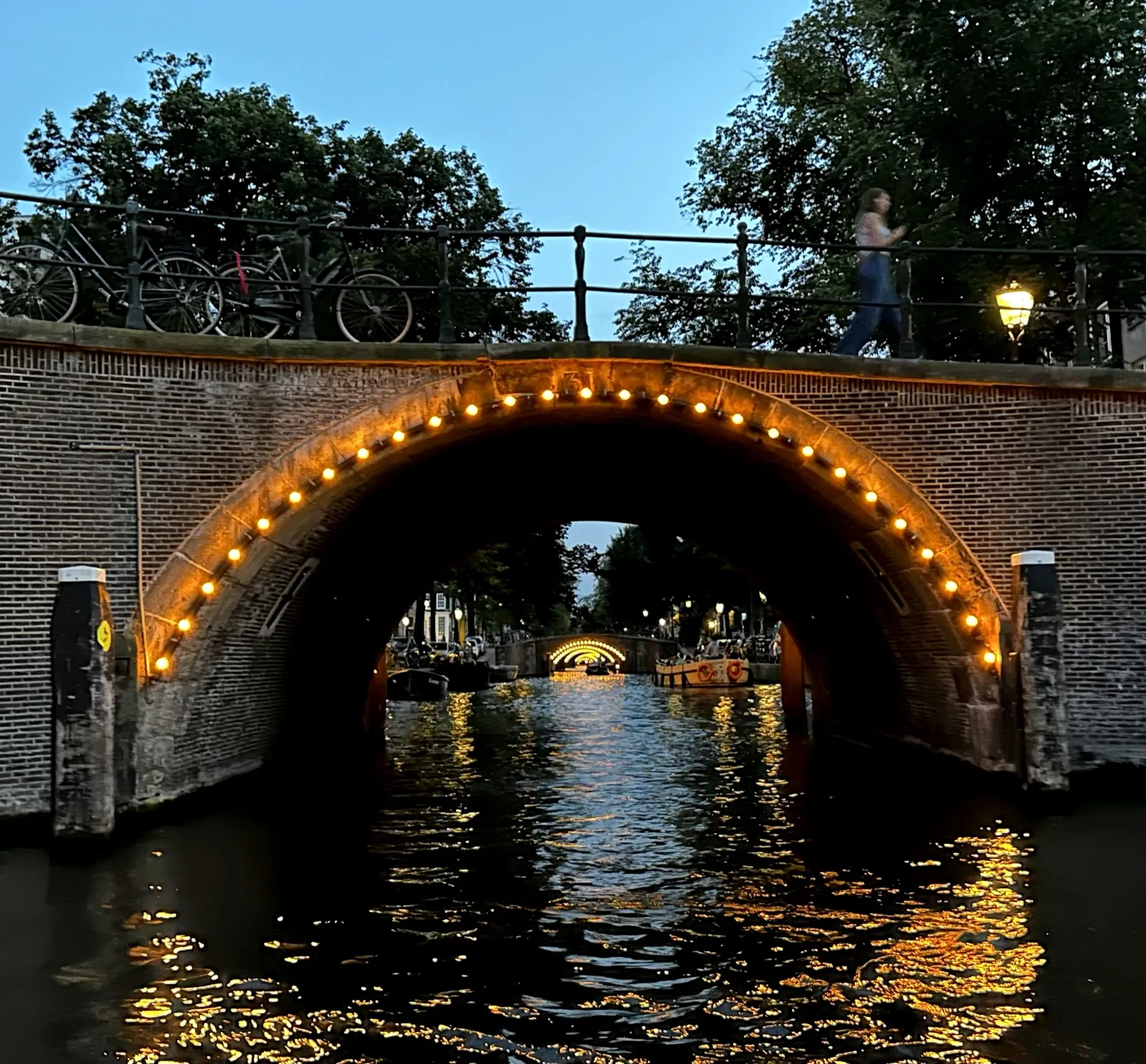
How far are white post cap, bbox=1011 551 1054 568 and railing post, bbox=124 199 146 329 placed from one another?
8.68 meters

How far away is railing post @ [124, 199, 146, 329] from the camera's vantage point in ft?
36.6

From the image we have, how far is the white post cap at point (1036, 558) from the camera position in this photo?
11531mm

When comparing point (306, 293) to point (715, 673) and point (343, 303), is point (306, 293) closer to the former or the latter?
point (343, 303)

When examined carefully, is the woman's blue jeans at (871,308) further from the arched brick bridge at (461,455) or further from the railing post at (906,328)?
the arched brick bridge at (461,455)

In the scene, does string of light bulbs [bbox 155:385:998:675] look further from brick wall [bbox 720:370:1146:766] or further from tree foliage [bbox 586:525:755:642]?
tree foliage [bbox 586:525:755:642]

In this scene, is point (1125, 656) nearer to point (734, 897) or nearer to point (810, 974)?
point (734, 897)

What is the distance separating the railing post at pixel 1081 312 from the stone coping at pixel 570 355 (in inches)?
11.4

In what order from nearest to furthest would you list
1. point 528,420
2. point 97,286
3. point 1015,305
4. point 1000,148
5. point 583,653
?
point 1015,305, point 528,420, point 97,286, point 1000,148, point 583,653

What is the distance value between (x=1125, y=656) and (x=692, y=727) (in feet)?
36.8

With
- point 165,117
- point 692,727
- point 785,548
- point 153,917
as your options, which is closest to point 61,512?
point 153,917

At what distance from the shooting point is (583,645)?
64125 millimetres

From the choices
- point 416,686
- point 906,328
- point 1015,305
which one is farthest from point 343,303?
point 416,686

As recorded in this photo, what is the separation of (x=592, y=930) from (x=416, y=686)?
27.9m

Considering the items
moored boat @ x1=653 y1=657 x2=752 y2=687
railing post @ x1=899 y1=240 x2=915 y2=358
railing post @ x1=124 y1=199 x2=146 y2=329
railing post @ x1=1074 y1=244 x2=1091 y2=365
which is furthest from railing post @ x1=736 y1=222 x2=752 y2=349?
moored boat @ x1=653 y1=657 x2=752 y2=687
